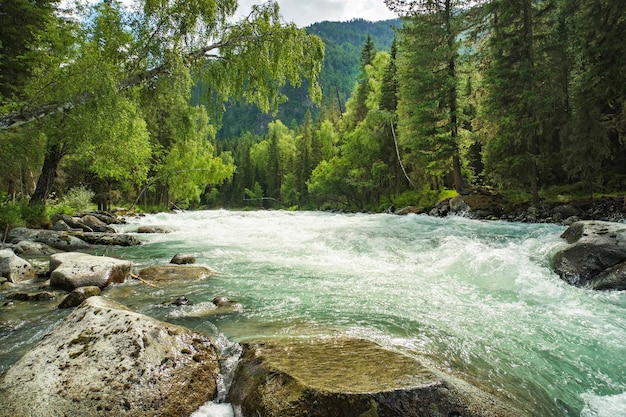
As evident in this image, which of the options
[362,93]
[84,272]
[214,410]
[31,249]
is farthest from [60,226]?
[362,93]

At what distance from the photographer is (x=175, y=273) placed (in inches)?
287

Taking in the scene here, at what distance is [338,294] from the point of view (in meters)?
5.85

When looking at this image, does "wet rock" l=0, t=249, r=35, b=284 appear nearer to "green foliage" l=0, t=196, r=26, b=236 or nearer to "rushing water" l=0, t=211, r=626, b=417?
"rushing water" l=0, t=211, r=626, b=417

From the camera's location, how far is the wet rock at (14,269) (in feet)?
23.0

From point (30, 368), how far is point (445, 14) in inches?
977

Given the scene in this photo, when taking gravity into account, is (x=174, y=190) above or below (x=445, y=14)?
below

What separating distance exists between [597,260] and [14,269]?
1190 cm

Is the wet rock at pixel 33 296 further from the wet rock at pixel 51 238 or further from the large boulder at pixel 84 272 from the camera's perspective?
the wet rock at pixel 51 238

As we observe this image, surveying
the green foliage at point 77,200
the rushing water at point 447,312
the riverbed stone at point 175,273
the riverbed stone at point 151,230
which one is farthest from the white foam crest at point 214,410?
the green foliage at point 77,200

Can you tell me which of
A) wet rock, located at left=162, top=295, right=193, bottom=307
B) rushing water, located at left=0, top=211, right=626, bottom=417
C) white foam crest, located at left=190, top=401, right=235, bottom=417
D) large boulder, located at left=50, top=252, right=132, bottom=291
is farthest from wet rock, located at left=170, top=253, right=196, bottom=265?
white foam crest, located at left=190, top=401, right=235, bottom=417

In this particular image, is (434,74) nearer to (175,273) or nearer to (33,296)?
(175,273)

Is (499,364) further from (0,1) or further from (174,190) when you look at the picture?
(174,190)

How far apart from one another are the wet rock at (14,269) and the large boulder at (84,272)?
0.78 meters

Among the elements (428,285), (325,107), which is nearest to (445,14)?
(428,285)
